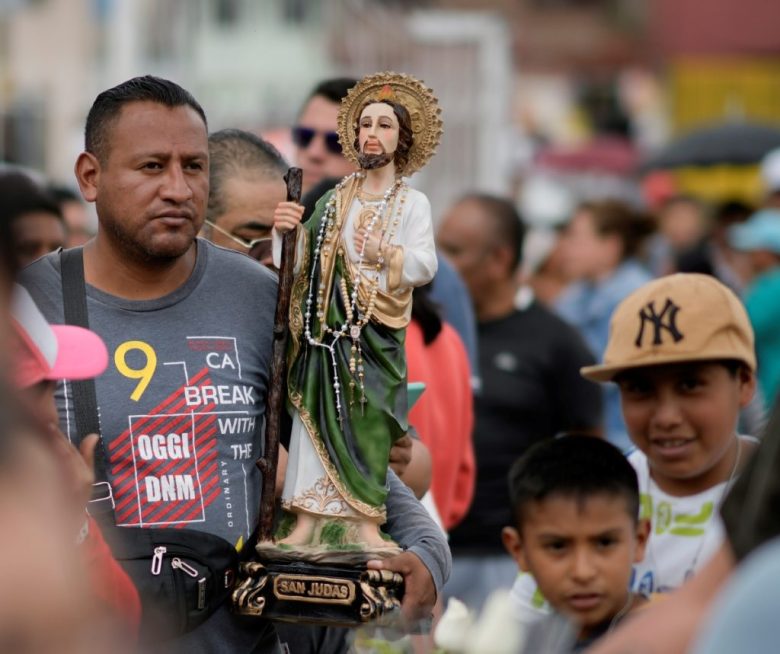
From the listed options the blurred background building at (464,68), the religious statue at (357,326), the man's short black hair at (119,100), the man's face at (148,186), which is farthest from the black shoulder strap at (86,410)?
the blurred background building at (464,68)

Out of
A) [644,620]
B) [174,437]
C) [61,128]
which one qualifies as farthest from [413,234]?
[61,128]

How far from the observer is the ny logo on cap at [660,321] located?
16.3 feet

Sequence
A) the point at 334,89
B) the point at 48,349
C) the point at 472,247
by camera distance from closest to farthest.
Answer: the point at 48,349 < the point at 334,89 < the point at 472,247

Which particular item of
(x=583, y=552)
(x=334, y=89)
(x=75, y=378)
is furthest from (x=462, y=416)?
(x=75, y=378)

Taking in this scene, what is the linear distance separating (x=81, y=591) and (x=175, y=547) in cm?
186

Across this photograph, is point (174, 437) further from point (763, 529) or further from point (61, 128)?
point (61, 128)

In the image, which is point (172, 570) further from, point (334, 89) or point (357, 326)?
point (334, 89)

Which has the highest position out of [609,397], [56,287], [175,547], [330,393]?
[56,287]

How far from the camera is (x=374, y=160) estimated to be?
4148 millimetres

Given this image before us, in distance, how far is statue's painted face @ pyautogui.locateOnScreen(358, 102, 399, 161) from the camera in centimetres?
416

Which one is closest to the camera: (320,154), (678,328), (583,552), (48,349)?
(48,349)

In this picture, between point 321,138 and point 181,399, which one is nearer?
point 181,399

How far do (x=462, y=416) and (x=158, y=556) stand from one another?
8.50ft

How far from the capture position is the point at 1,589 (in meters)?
2.01
